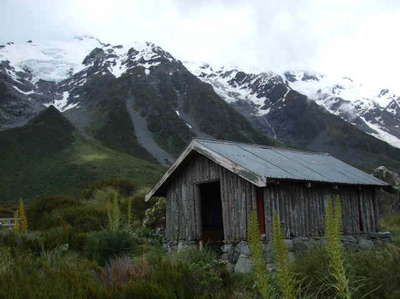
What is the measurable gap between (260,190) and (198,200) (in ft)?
8.06

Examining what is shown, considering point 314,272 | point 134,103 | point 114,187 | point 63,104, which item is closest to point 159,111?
point 134,103

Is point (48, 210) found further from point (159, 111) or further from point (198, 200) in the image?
point (159, 111)

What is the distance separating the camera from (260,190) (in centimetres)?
1206

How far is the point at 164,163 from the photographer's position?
9638cm

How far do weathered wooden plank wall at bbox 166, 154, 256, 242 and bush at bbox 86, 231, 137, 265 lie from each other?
211 cm

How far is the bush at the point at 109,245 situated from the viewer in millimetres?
11906

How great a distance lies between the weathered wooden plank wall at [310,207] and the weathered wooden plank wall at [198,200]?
1.94 feet

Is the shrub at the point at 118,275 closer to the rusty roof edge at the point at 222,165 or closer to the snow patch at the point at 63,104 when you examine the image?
the rusty roof edge at the point at 222,165

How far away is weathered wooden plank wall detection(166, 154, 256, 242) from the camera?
12.3m

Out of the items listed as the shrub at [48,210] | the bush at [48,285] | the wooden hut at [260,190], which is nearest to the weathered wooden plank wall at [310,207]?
the wooden hut at [260,190]

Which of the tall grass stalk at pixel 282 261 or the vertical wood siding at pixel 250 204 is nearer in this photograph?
the tall grass stalk at pixel 282 261

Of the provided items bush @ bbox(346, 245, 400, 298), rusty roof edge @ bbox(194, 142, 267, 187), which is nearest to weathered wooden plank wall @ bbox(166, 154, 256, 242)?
rusty roof edge @ bbox(194, 142, 267, 187)

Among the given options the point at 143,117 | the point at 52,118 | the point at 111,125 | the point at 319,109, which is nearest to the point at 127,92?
the point at 143,117

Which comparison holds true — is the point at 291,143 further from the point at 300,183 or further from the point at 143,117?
the point at 300,183
